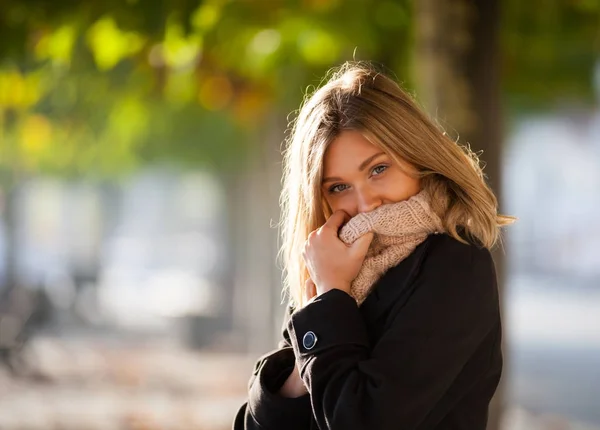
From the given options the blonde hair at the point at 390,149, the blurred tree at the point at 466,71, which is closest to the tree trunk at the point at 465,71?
the blurred tree at the point at 466,71

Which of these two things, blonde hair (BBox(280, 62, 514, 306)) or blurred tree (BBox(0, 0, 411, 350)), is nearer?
blonde hair (BBox(280, 62, 514, 306))

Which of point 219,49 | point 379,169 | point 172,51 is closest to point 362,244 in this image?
point 379,169

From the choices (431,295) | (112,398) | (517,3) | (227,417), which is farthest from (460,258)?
(112,398)

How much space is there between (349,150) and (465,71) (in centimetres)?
318

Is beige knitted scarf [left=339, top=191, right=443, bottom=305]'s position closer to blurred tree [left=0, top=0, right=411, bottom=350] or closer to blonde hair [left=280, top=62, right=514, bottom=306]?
blonde hair [left=280, top=62, right=514, bottom=306]

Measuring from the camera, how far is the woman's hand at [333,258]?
2.46 meters

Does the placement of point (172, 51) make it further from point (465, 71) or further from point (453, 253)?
point (453, 253)

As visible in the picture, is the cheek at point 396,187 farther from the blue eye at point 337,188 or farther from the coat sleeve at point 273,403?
the coat sleeve at point 273,403

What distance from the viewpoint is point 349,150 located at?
2.48 m

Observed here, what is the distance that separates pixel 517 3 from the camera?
7160 mm

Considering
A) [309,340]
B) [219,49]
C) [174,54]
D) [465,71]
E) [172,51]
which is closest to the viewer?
[309,340]

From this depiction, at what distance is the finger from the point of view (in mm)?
2518

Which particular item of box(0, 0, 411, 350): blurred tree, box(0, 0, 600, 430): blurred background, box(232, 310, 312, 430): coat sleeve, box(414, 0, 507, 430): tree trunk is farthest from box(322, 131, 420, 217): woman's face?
box(0, 0, 411, 350): blurred tree

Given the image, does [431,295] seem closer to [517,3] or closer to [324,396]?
[324,396]
